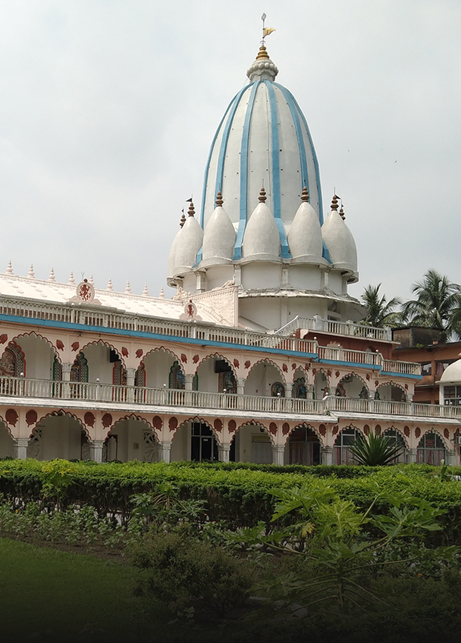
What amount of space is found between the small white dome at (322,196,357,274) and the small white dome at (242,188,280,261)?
328 centimetres

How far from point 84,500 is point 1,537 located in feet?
6.70

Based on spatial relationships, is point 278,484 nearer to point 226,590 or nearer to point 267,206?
point 226,590

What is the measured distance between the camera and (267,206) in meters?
41.8

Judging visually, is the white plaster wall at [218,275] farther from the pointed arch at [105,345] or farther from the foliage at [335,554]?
the foliage at [335,554]

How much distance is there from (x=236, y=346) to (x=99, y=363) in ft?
18.3

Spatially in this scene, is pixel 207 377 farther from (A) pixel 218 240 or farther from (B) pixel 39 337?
(A) pixel 218 240

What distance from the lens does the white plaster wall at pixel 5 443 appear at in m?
28.0

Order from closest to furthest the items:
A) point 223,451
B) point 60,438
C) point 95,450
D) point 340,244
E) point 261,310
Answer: point 95,450 < point 60,438 < point 223,451 < point 261,310 < point 340,244

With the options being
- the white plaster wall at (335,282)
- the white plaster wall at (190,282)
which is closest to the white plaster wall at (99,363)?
the white plaster wall at (190,282)

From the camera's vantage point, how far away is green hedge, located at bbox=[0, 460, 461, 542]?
11.7 meters

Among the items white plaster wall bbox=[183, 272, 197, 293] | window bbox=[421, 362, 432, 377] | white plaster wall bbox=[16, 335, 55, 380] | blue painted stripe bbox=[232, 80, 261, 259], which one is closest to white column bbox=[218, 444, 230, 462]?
white plaster wall bbox=[16, 335, 55, 380]

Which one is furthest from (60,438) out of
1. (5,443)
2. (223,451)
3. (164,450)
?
(223,451)

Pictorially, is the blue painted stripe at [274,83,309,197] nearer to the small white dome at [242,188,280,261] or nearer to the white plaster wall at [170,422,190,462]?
the small white dome at [242,188,280,261]

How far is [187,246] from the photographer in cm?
4325
